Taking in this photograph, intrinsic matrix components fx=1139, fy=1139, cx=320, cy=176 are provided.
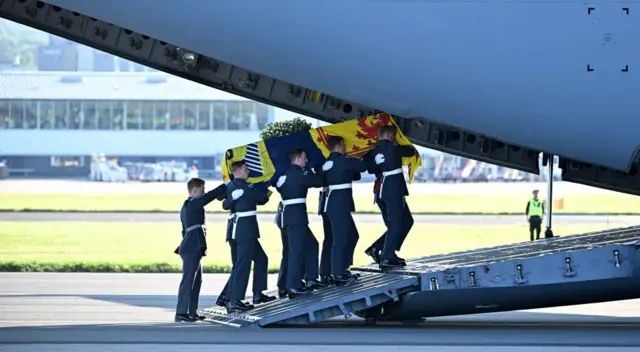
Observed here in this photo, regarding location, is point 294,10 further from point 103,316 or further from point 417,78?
point 103,316

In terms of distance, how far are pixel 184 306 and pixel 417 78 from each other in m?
4.00

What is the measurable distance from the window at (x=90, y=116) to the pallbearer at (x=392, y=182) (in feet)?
165

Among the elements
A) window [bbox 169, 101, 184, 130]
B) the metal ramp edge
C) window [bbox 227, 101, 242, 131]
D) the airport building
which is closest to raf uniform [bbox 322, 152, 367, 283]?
the metal ramp edge

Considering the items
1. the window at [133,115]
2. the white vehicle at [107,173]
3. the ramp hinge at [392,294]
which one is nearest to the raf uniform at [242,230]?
the ramp hinge at [392,294]

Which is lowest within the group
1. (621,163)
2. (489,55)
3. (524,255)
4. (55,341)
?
(55,341)

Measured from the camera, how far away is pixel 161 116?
63.7 metres

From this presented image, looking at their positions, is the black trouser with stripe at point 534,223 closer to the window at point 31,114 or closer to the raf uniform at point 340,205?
the raf uniform at point 340,205

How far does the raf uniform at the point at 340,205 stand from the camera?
13789 mm

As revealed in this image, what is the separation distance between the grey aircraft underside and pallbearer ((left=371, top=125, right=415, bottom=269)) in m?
0.55

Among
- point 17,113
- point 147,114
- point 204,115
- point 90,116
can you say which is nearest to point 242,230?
point 204,115

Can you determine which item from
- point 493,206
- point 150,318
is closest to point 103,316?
point 150,318

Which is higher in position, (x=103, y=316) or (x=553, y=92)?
(x=553, y=92)

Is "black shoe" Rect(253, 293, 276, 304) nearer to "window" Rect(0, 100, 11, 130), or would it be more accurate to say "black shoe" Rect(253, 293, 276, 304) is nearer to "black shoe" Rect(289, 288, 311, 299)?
"black shoe" Rect(289, 288, 311, 299)

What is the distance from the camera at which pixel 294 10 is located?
1262 centimetres
